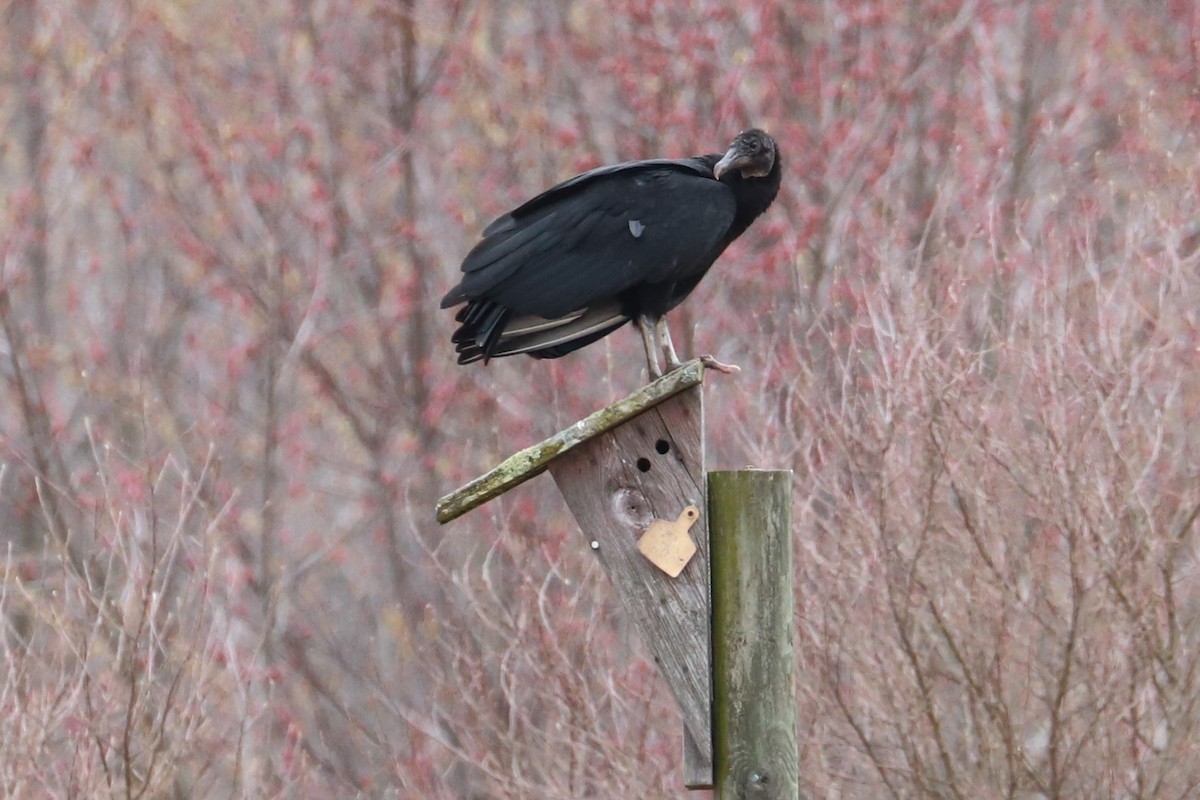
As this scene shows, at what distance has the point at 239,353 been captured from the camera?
404 inches

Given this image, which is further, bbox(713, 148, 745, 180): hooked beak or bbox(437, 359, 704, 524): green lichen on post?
bbox(713, 148, 745, 180): hooked beak

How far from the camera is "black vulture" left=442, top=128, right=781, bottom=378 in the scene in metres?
3.50

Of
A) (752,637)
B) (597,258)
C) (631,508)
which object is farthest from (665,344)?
(752,637)

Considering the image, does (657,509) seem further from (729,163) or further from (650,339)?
(729,163)

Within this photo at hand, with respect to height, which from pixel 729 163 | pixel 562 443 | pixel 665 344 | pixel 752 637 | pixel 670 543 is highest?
pixel 729 163

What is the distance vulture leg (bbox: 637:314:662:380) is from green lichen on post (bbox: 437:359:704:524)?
544 mm

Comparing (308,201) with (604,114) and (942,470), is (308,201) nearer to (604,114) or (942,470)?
(604,114)

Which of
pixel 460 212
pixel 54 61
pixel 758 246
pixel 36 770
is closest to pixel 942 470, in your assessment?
pixel 36 770

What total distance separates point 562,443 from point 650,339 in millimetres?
616

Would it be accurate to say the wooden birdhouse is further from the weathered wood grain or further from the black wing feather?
the black wing feather

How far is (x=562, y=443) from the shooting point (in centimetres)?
310

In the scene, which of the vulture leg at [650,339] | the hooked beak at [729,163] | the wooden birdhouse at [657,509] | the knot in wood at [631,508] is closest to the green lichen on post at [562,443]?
the wooden birdhouse at [657,509]

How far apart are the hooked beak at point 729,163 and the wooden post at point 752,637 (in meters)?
1.03

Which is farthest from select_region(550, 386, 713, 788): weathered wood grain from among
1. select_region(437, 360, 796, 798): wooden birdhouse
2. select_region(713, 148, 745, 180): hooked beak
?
select_region(713, 148, 745, 180): hooked beak
